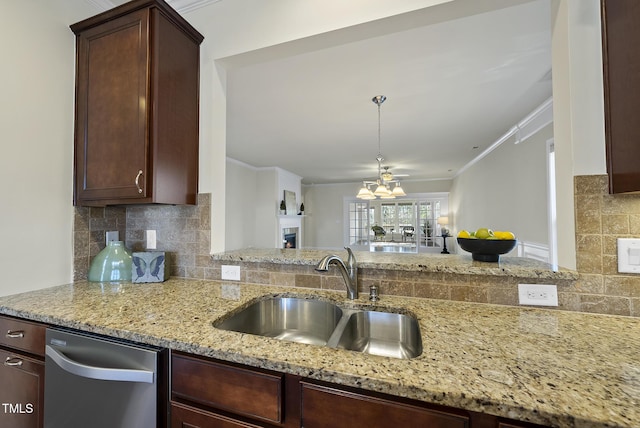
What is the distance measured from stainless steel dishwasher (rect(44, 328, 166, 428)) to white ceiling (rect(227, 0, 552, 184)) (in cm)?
158

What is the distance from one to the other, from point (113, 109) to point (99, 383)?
129 cm

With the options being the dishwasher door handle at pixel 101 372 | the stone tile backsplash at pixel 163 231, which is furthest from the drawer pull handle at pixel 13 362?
the stone tile backsplash at pixel 163 231

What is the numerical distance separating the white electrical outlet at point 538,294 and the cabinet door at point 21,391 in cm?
200

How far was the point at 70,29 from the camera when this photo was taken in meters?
1.54

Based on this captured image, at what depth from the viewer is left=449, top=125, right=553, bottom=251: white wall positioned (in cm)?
298

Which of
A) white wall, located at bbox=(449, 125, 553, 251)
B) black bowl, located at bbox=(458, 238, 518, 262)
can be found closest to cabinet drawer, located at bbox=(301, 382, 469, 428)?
black bowl, located at bbox=(458, 238, 518, 262)

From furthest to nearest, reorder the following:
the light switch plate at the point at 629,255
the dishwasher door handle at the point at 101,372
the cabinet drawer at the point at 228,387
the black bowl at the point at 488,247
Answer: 1. the black bowl at the point at 488,247
2. the light switch plate at the point at 629,255
3. the dishwasher door handle at the point at 101,372
4. the cabinet drawer at the point at 228,387

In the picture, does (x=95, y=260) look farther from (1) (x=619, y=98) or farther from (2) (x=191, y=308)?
(1) (x=619, y=98)

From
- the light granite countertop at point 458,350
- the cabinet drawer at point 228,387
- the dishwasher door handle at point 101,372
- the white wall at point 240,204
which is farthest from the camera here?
the white wall at point 240,204

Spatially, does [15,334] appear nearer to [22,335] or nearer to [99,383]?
[22,335]

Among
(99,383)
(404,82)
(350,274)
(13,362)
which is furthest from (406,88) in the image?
(13,362)

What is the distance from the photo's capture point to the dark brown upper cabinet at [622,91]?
2.86 ft

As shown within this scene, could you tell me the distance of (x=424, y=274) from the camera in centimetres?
125

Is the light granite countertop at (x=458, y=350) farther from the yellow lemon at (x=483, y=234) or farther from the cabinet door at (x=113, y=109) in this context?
the cabinet door at (x=113, y=109)
